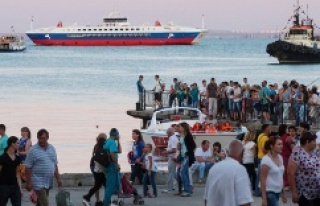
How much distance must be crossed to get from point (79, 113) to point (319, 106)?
2644 centimetres

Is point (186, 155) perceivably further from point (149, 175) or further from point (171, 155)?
point (149, 175)

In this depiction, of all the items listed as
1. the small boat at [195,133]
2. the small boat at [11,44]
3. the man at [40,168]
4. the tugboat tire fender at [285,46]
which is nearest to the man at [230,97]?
the small boat at [195,133]

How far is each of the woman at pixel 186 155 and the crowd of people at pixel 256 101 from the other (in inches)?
416

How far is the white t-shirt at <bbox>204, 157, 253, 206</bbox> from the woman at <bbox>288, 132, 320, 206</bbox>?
214 centimetres

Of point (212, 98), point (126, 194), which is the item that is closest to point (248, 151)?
point (126, 194)

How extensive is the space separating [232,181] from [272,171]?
2391mm

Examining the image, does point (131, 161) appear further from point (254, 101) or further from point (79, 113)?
point (79, 113)

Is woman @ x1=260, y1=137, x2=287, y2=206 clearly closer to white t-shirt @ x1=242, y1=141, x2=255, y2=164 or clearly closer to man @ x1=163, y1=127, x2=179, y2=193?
white t-shirt @ x1=242, y1=141, x2=255, y2=164

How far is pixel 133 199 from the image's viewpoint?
17.9 meters

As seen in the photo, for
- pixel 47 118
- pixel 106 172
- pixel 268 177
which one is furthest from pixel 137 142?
pixel 47 118

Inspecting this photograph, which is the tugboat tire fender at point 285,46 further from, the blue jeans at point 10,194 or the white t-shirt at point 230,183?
the white t-shirt at point 230,183

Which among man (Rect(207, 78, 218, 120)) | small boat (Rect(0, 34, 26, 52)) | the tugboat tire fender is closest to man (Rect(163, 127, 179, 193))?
man (Rect(207, 78, 218, 120))

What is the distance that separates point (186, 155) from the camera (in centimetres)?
1828

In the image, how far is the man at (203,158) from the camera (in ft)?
63.2
